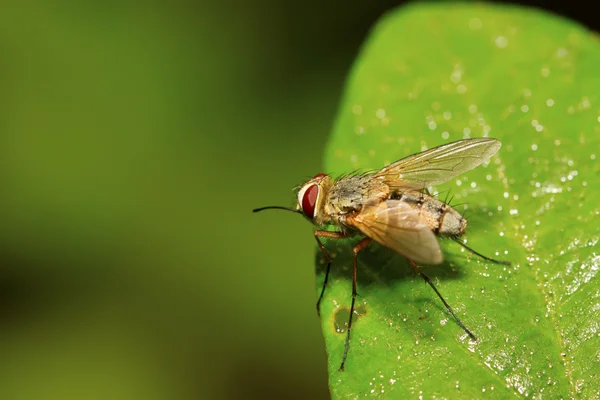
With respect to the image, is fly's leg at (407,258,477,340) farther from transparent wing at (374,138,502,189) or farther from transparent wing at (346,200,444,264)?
transparent wing at (374,138,502,189)

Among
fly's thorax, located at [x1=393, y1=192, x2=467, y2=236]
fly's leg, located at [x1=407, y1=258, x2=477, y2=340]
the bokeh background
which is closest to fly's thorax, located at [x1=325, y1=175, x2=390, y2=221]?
fly's thorax, located at [x1=393, y1=192, x2=467, y2=236]

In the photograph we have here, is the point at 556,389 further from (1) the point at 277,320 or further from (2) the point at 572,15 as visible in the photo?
(2) the point at 572,15

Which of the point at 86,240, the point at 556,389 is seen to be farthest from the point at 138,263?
the point at 556,389

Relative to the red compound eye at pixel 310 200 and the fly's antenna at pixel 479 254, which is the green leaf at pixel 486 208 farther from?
the red compound eye at pixel 310 200

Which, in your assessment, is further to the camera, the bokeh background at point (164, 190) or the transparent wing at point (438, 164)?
the bokeh background at point (164, 190)

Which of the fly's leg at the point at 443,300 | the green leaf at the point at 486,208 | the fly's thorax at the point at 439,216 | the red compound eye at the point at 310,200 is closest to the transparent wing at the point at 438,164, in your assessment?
the green leaf at the point at 486,208
